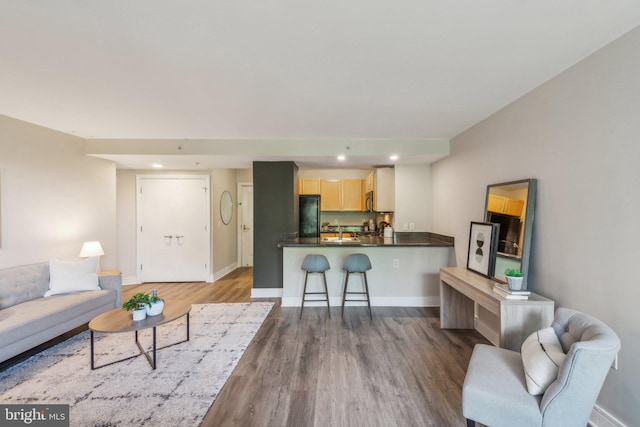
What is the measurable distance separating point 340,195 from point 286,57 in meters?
4.76

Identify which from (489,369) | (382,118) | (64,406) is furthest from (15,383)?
(382,118)

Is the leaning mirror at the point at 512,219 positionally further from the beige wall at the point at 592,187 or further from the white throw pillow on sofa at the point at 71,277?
the white throw pillow on sofa at the point at 71,277

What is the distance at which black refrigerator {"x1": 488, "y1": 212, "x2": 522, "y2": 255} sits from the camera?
2369 mm

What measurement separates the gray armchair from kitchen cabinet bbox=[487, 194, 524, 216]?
103 cm

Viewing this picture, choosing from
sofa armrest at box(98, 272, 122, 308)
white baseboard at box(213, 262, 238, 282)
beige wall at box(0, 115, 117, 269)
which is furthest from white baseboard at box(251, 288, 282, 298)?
beige wall at box(0, 115, 117, 269)

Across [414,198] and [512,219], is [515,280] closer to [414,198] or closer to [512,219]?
[512,219]

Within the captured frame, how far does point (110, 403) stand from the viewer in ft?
6.36

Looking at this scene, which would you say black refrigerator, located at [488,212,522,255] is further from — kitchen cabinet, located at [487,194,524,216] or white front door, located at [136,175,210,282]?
white front door, located at [136,175,210,282]

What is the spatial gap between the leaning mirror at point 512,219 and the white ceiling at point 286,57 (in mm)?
877

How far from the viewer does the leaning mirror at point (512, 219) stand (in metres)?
2.24

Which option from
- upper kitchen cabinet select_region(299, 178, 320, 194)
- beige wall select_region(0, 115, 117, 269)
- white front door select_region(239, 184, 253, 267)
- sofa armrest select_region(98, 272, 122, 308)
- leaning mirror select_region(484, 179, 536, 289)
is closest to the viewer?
leaning mirror select_region(484, 179, 536, 289)

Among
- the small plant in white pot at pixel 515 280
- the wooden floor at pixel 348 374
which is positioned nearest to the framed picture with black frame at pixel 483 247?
the small plant in white pot at pixel 515 280

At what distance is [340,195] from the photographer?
6469mm

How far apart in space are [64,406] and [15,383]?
2.31 feet
